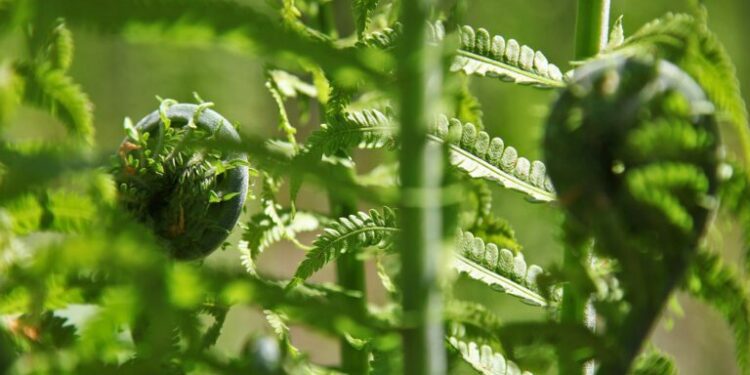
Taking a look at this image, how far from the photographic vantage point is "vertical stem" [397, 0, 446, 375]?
0.37 metres

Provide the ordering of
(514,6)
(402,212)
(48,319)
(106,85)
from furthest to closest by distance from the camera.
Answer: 1. (106,85)
2. (514,6)
3. (48,319)
4. (402,212)

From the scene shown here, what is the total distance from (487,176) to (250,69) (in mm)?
4689

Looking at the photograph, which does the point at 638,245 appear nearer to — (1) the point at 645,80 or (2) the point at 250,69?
(1) the point at 645,80

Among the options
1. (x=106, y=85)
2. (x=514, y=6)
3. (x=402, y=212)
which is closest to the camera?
(x=402, y=212)

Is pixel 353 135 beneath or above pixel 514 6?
beneath

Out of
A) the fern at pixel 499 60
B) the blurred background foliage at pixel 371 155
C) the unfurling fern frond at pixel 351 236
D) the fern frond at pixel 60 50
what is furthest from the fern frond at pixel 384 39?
the blurred background foliage at pixel 371 155

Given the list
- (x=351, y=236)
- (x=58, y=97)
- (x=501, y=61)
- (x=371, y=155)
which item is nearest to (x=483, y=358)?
(x=351, y=236)

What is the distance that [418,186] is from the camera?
14.7 inches

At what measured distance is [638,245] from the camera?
1.30ft

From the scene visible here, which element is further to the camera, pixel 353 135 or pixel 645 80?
pixel 353 135

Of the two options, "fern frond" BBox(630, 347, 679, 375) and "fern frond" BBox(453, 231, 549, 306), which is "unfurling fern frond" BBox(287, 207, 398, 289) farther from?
"fern frond" BBox(630, 347, 679, 375)

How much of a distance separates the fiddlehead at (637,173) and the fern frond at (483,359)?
23 centimetres

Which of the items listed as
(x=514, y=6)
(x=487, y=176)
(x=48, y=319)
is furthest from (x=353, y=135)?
(x=514, y=6)

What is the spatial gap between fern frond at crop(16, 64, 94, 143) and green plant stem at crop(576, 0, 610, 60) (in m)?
0.33
